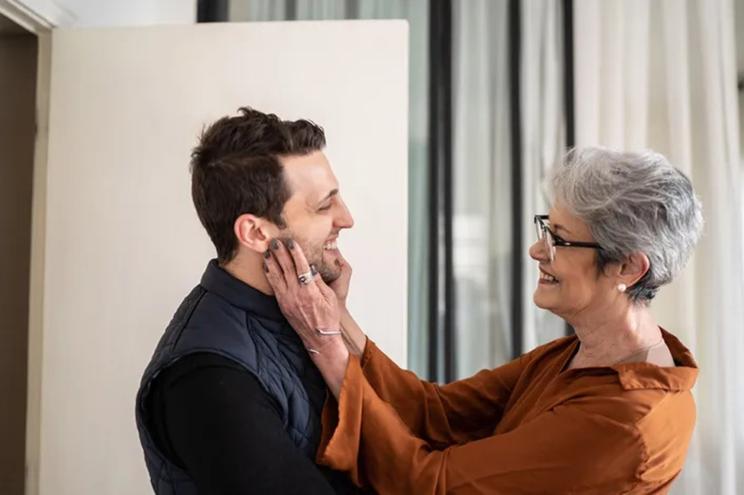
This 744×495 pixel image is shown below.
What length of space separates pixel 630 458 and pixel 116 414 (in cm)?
145

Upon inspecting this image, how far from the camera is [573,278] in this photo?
1.34 m

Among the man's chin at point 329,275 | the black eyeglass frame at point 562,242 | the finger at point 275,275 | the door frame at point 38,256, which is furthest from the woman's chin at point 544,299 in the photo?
the door frame at point 38,256

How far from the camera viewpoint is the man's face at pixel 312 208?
1.25 m

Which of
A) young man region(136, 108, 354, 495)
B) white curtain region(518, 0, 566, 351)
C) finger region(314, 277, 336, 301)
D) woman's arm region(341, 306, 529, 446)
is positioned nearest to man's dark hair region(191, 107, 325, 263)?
young man region(136, 108, 354, 495)

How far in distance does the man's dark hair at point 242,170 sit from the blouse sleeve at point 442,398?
0.43 meters

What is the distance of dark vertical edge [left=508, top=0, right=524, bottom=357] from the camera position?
8.27ft

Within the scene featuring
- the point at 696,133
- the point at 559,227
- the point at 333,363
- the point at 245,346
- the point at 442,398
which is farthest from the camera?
the point at 696,133

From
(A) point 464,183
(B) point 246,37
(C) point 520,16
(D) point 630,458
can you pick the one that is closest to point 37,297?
(B) point 246,37

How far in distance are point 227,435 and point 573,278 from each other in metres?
0.71

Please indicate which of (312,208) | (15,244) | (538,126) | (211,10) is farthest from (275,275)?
(211,10)

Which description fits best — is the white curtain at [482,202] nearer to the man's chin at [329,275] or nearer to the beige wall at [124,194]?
the beige wall at [124,194]

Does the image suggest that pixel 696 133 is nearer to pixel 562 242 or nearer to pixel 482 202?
pixel 482 202

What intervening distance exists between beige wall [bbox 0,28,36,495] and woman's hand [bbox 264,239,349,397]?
123cm

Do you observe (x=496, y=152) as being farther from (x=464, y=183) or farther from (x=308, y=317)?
(x=308, y=317)
